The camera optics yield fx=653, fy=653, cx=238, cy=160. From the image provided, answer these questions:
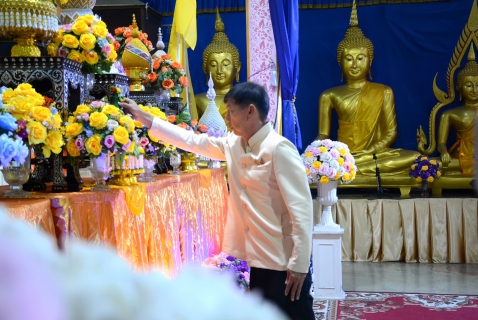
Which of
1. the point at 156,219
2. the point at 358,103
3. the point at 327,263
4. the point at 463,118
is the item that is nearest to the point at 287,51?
the point at 327,263

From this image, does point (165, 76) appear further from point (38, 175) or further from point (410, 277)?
point (410, 277)

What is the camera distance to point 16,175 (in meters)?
2.06

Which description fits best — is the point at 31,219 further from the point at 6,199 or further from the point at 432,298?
the point at 432,298

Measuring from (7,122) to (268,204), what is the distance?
0.88m

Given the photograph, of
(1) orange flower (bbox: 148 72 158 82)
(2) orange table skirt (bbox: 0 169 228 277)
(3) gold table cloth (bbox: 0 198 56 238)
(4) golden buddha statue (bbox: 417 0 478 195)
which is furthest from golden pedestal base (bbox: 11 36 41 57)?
(4) golden buddha statue (bbox: 417 0 478 195)

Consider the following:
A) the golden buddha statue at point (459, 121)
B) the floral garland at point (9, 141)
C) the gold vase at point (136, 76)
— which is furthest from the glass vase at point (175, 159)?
the golden buddha statue at point (459, 121)

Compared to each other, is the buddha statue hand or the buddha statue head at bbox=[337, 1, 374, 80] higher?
the buddha statue head at bbox=[337, 1, 374, 80]

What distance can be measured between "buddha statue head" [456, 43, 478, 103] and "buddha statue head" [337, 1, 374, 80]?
1151mm

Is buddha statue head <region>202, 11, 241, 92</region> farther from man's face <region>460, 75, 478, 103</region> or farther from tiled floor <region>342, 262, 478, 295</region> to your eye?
tiled floor <region>342, 262, 478, 295</region>

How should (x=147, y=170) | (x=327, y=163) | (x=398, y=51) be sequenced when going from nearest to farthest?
(x=147, y=170) → (x=327, y=163) → (x=398, y=51)

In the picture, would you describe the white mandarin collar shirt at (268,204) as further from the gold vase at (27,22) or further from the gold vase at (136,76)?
the gold vase at (136,76)

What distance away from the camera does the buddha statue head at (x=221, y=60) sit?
8.60m

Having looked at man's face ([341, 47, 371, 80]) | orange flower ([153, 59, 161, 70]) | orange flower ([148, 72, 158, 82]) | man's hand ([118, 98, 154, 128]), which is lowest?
man's hand ([118, 98, 154, 128])

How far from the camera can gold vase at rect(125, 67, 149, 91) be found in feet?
13.1
